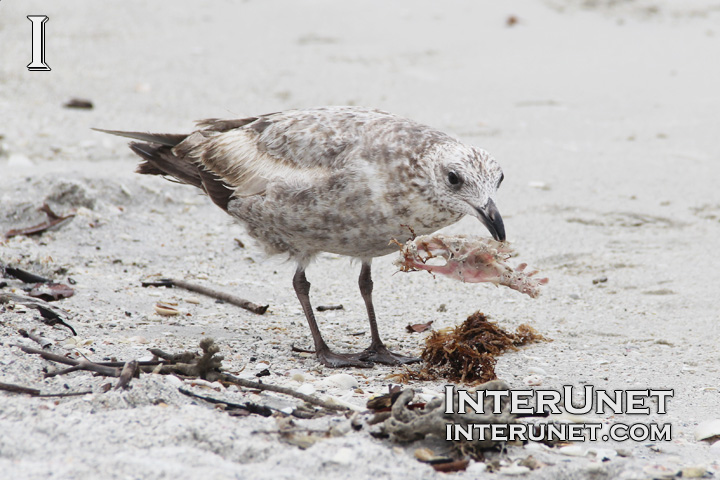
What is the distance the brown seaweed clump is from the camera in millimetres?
4164

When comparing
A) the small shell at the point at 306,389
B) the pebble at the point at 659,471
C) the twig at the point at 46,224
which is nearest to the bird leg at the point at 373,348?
the small shell at the point at 306,389

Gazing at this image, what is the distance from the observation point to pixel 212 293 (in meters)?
5.18

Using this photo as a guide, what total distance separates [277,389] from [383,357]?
3.64 feet

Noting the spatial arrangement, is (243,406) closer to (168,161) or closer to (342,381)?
(342,381)

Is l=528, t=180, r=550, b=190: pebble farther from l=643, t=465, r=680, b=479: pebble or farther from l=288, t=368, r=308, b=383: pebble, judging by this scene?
l=643, t=465, r=680, b=479: pebble

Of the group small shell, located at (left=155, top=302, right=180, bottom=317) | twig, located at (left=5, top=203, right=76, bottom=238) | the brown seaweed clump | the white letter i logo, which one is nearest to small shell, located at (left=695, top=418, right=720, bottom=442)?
the brown seaweed clump

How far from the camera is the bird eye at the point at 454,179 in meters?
4.18

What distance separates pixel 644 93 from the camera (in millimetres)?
8922

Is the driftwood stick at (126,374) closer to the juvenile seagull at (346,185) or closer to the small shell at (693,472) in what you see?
the juvenile seagull at (346,185)

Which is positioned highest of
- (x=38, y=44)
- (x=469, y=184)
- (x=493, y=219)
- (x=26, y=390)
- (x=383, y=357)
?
(x=469, y=184)

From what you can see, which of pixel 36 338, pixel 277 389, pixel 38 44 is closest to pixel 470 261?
pixel 277 389

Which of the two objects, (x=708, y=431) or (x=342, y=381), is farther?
(x=342, y=381)

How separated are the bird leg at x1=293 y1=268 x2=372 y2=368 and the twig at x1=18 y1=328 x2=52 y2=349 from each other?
1.33 metres

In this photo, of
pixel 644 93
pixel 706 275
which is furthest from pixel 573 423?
pixel 644 93
